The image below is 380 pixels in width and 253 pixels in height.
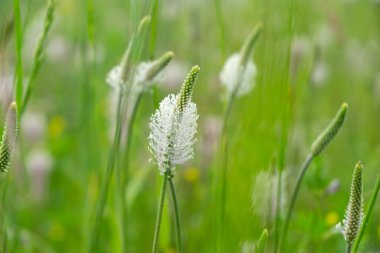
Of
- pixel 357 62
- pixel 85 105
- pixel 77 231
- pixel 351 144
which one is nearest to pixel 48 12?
pixel 85 105

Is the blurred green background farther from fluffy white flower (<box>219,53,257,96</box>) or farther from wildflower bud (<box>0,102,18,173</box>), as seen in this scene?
wildflower bud (<box>0,102,18,173</box>)

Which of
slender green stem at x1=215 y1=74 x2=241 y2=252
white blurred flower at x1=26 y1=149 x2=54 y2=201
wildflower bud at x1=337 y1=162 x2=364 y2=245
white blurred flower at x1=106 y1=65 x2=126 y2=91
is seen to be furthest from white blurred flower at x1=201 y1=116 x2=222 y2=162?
wildflower bud at x1=337 y1=162 x2=364 y2=245

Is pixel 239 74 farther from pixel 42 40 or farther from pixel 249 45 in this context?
pixel 42 40

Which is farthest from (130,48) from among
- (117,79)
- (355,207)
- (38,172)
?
(38,172)

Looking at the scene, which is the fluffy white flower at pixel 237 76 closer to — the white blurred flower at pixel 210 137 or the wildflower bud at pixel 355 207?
the wildflower bud at pixel 355 207

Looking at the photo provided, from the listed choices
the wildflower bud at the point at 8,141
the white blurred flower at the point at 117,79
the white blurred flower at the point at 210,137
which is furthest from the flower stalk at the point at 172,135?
the white blurred flower at the point at 210,137

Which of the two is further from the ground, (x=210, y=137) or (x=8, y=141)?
(x=210, y=137)

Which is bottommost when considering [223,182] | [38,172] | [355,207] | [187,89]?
[355,207]
